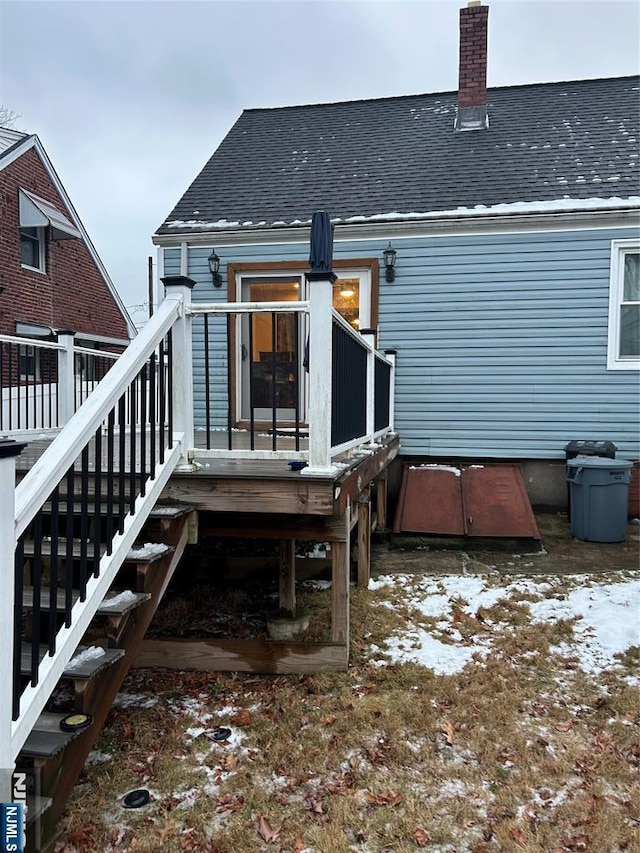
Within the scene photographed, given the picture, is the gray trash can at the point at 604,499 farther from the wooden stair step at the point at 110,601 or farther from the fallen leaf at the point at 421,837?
→ the wooden stair step at the point at 110,601

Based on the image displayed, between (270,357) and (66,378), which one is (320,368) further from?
(270,357)

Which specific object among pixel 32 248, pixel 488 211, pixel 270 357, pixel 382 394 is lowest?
pixel 382 394

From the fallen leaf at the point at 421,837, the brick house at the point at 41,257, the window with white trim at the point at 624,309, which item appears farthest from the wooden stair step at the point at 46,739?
the brick house at the point at 41,257

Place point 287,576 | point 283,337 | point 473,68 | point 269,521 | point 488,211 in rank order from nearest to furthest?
point 269,521 → point 287,576 → point 488,211 → point 283,337 → point 473,68

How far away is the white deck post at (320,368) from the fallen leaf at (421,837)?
1599 mm

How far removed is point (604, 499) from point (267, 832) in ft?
16.2

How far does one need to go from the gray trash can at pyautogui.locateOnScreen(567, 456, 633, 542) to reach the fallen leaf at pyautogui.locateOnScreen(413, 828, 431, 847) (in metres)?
4.51

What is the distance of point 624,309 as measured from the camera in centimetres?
671

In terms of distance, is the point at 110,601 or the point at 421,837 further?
the point at 110,601

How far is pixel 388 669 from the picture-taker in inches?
133

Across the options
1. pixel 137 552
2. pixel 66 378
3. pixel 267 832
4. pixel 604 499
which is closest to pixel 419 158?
pixel 604 499

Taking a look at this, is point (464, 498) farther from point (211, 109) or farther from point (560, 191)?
point (211, 109)

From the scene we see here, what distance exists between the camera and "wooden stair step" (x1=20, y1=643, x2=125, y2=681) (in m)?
2.04

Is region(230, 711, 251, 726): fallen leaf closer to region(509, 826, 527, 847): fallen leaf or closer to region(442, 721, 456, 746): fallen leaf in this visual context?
region(442, 721, 456, 746): fallen leaf
